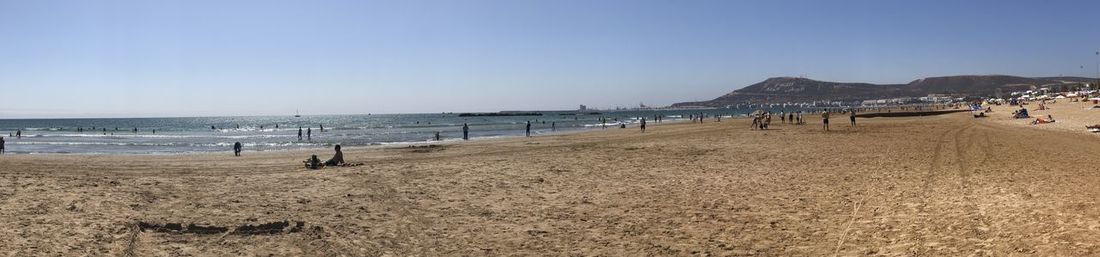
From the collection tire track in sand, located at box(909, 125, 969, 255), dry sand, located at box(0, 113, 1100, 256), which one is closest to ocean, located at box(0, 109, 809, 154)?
dry sand, located at box(0, 113, 1100, 256)

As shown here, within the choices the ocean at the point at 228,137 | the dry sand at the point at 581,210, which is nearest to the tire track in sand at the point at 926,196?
the dry sand at the point at 581,210

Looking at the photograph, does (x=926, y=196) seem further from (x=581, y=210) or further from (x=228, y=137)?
(x=228, y=137)

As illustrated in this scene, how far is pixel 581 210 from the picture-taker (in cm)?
955

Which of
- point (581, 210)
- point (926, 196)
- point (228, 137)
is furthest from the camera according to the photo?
point (228, 137)

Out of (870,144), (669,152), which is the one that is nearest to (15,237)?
(669,152)

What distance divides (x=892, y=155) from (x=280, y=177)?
16.5 metres

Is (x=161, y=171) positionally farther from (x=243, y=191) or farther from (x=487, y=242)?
(x=487, y=242)

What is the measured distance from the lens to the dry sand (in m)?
6.96

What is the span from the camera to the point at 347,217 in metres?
9.14

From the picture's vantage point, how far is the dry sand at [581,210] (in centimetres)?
696

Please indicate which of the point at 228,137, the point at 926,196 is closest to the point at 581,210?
the point at 926,196

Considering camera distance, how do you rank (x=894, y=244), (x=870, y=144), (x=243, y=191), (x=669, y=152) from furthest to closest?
(x=870, y=144), (x=669, y=152), (x=243, y=191), (x=894, y=244)

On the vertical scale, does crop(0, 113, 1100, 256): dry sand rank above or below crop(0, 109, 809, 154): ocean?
above

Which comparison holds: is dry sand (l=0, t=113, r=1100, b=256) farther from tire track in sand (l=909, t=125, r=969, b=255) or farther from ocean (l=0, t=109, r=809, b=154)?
ocean (l=0, t=109, r=809, b=154)
